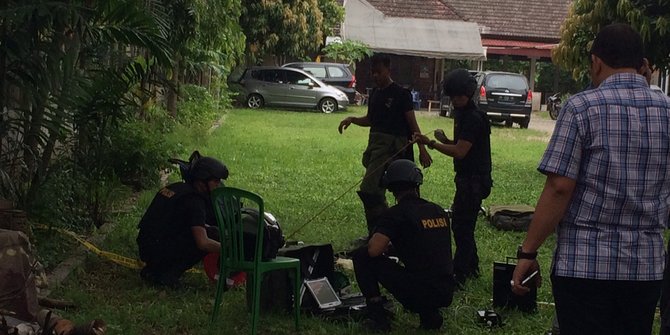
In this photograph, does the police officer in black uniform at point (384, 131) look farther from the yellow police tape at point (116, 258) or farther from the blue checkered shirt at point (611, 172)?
the blue checkered shirt at point (611, 172)

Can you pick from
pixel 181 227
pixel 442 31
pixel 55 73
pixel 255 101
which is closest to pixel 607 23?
pixel 181 227

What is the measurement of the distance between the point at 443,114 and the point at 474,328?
82.2 ft

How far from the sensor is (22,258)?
200 inches

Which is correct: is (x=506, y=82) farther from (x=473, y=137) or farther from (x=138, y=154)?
(x=473, y=137)

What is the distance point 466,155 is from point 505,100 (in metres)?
20.2

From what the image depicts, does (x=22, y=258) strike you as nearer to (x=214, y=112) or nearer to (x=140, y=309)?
(x=140, y=309)

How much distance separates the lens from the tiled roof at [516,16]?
40.0 m

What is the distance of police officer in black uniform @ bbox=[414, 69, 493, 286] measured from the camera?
23.0 feet

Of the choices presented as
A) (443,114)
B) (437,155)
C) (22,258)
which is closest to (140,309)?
(22,258)

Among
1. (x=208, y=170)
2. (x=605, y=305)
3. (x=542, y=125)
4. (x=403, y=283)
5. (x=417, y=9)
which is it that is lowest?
(x=542, y=125)

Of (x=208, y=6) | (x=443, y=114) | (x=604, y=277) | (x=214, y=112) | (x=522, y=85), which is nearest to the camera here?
(x=604, y=277)

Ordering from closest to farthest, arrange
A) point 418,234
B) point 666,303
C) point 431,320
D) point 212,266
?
point 666,303
point 418,234
point 431,320
point 212,266

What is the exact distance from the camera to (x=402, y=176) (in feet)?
19.4

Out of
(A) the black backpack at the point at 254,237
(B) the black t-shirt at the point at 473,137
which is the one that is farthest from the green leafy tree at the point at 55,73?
(B) the black t-shirt at the point at 473,137
